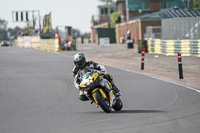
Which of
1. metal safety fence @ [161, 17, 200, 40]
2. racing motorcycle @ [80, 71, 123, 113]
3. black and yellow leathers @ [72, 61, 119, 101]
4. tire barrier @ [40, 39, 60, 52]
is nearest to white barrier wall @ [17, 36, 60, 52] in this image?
tire barrier @ [40, 39, 60, 52]

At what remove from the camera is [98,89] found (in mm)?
10484

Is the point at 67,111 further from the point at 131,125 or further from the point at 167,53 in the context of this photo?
the point at 167,53

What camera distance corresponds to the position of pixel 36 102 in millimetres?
13500

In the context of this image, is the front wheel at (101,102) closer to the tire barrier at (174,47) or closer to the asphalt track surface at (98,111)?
the asphalt track surface at (98,111)

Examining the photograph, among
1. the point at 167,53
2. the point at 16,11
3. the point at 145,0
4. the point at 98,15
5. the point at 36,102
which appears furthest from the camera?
the point at 98,15

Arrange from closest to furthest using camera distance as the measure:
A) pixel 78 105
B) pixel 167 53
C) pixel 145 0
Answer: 1. pixel 78 105
2. pixel 167 53
3. pixel 145 0

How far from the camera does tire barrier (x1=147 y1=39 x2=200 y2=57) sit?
31525 millimetres

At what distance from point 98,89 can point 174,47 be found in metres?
24.7

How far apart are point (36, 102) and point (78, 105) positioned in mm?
1561

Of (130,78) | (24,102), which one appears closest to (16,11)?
(130,78)

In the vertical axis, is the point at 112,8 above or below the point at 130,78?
above

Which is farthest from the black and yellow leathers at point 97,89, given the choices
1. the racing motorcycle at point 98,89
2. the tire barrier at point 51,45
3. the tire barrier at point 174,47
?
the tire barrier at point 51,45

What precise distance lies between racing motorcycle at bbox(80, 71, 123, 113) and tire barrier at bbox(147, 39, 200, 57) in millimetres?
20482

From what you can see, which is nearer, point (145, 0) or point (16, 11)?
point (145, 0)
